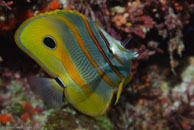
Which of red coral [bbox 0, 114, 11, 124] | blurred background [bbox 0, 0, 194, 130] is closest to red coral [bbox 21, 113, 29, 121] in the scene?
blurred background [bbox 0, 0, 194, 130]

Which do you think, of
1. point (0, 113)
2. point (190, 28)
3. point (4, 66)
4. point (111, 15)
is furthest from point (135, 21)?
point (0, 113)

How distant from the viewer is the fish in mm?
1588

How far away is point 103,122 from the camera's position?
3.31 m

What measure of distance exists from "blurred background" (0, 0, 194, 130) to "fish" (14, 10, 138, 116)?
77 cm

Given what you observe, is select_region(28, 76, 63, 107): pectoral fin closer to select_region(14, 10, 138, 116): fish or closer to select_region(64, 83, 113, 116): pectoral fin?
select_region(14, 10, 138, 116): fish

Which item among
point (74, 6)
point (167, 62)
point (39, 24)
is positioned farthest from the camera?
point (167, 62)

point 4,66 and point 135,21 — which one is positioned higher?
point 4,66

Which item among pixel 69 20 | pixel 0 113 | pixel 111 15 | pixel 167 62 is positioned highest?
pixel 69 20

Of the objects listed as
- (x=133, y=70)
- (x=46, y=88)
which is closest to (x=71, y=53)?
(x=46, y=88)

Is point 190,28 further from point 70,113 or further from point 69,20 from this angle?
point 69,20

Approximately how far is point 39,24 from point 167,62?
4.05m

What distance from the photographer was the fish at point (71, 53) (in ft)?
5.21

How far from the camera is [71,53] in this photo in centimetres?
168

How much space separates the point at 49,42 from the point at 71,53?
22cm
